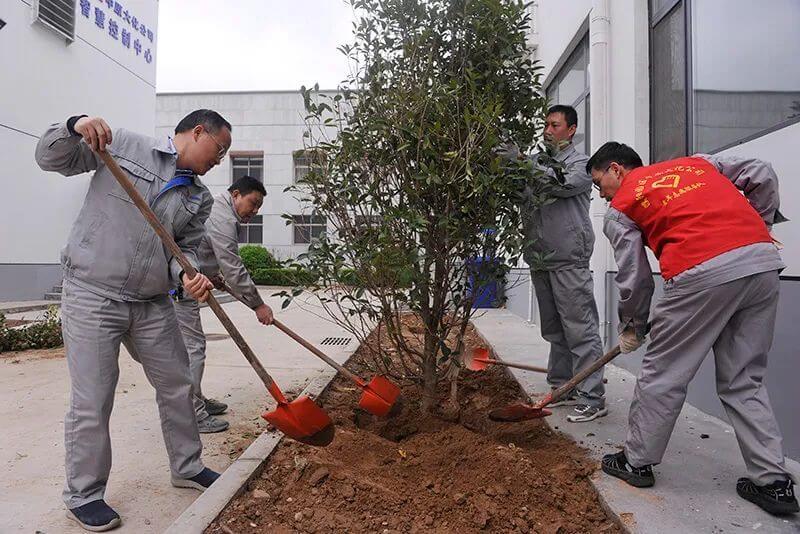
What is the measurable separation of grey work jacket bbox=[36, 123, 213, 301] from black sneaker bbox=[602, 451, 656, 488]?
90.9 inches

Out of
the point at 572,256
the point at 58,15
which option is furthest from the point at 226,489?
the point at 58,15

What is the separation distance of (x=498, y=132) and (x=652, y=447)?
185 centimetres

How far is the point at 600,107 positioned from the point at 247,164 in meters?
21.4

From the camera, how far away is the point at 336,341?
A: 8133 mm

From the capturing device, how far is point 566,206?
393cm

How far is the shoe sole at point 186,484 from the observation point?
307cm

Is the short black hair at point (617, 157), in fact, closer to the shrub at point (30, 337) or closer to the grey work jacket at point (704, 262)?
the grey work jacket at point (704, 262)

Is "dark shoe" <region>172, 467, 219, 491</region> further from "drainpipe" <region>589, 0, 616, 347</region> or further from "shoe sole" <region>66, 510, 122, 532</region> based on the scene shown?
"drainpipe" <region>589, 0, 616, 347</region>

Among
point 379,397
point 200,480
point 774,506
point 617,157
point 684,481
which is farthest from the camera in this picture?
point 379,397

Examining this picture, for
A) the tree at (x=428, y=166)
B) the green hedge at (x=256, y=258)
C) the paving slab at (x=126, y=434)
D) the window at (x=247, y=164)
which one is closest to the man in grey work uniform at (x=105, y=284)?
the paving slab at (x=126, y=434)

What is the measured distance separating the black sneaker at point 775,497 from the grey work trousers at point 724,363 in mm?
47

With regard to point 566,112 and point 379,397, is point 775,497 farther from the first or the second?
point 566,112

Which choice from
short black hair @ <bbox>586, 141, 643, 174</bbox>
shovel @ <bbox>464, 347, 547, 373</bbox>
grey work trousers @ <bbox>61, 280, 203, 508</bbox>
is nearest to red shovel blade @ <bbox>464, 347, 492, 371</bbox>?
shovel @ <bbox>464, 347, 547, 373</bbox>

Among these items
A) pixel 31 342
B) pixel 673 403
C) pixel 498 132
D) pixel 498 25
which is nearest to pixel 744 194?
pixel 673 403
